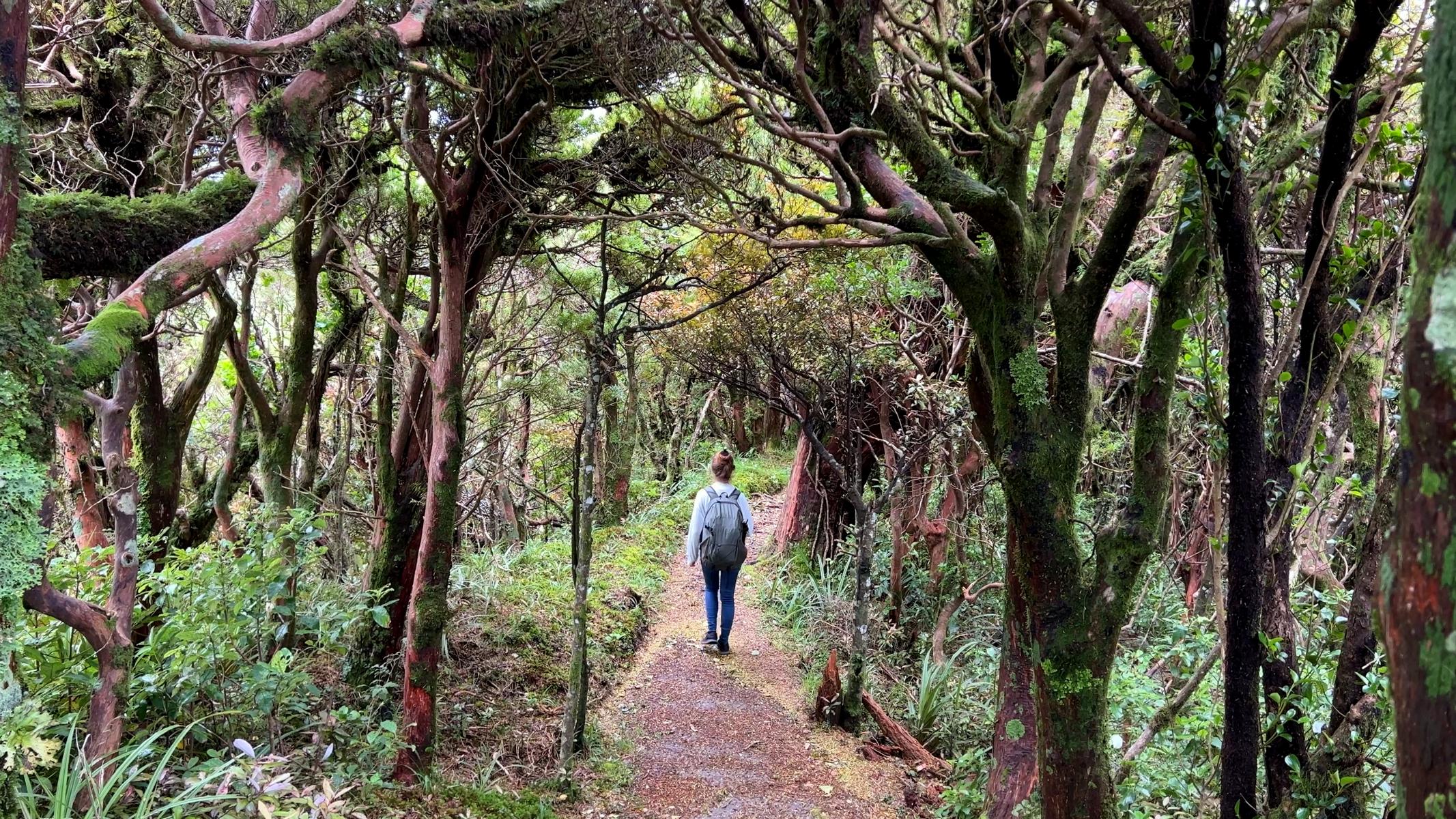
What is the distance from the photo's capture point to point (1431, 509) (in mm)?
800

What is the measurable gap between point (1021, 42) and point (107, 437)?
17.2ft

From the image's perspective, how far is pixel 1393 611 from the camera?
860mm

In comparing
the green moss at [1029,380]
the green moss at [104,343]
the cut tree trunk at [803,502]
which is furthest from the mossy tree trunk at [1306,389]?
the cut tree trunk at [803,502]

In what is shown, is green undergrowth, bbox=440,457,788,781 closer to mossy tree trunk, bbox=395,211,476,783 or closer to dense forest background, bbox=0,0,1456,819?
dense forest background, bbox=0,0,1456,819

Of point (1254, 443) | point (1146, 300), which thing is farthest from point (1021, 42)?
point (1254, 443)

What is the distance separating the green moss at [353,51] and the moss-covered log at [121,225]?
0.99 m

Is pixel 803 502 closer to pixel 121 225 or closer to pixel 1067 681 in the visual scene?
pixel 1067 681

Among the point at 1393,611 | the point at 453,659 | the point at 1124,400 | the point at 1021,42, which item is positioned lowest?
the point at 453,659

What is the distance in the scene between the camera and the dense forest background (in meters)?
2.31

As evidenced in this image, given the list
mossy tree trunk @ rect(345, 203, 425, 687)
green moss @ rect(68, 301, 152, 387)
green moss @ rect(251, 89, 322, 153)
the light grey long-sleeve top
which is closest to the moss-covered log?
green moss @ rect(251, 89, 322, 153)

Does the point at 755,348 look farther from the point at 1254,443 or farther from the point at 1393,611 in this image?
the point at 1393,611

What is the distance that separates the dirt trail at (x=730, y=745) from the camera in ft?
17.6

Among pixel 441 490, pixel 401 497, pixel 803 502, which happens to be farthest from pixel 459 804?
pixel 803 502

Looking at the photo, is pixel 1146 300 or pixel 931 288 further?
pixel 931 288
